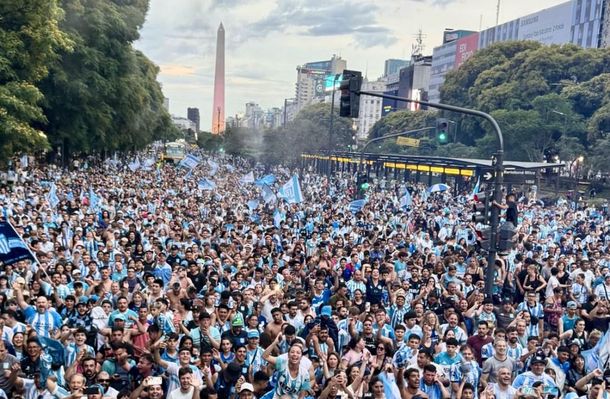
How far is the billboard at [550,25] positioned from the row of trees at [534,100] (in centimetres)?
2150

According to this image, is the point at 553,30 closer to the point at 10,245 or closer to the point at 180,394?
the point at 10,245

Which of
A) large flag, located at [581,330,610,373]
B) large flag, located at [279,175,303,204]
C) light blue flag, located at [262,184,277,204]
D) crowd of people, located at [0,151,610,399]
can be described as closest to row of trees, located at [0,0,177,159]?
crowd of people, located at [0,151,610,399]

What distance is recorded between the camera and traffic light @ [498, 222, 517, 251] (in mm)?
12836

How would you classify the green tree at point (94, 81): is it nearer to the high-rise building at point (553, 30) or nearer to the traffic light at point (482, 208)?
the traffic light at point (482, 208)

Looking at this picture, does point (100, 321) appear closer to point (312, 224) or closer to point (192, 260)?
point (192, 260)

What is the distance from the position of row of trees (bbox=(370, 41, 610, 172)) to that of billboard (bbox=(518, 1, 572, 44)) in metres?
21.5

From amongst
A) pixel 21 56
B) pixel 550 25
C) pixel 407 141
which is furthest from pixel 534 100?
pixel 550 25

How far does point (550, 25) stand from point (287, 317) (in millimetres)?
85539

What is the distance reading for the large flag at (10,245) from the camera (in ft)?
31.9

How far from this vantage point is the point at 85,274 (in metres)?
12.3

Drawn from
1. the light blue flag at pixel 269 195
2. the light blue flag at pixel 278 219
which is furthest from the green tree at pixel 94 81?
the light blue flag at pixel 278 219

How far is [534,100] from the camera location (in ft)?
167

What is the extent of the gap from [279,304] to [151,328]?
7.46ft

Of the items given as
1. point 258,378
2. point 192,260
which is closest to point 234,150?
point 192,260
